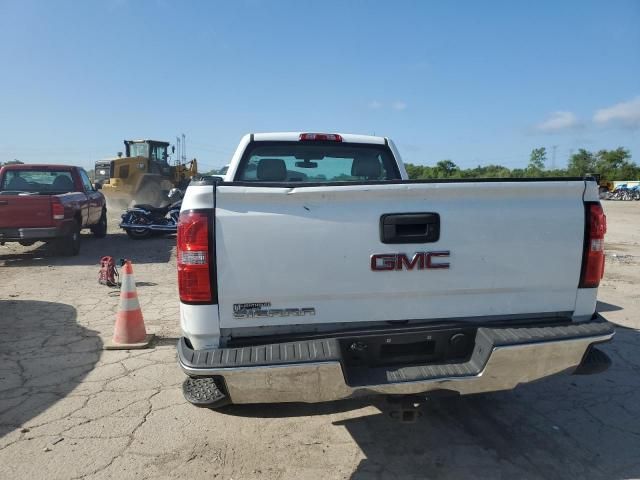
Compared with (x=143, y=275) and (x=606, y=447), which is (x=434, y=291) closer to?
(x=606, y=447)

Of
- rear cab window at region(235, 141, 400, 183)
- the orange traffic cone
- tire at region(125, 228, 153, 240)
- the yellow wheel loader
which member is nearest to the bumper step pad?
rear cab window at region(235, 141, 400, 183)

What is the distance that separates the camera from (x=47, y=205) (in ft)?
31.0

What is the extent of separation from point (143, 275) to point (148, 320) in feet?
9.51

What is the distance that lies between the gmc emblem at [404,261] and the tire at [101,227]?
39.4ft

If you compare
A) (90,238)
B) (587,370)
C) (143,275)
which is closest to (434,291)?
(587,370)

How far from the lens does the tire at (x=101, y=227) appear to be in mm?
13098

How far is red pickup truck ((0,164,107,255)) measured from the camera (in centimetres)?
933

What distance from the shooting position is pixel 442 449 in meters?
3.12

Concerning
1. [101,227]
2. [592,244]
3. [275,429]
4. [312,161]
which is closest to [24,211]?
[101,227]

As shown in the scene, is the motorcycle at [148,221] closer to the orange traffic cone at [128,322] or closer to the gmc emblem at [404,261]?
the orange traffic cone at [128,322]

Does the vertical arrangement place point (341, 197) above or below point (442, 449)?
above

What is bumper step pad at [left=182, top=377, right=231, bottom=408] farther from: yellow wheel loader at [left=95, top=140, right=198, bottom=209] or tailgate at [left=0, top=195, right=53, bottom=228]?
yellow wheel loader at [left=95, top=140, right=198, bottom=209]

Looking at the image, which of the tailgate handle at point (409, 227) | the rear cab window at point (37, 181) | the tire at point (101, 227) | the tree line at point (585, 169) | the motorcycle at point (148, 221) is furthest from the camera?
the tree line at point (585, 169)

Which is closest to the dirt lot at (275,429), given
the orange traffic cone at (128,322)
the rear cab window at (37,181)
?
the orange traffic cone at (128,322)
